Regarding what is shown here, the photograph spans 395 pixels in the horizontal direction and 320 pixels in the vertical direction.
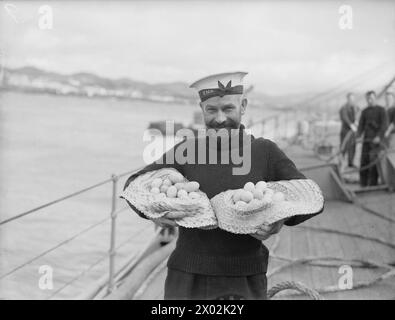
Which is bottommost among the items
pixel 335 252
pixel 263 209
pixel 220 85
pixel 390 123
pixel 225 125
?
pixel 335 252

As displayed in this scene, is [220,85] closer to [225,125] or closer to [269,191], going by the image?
[225,125]

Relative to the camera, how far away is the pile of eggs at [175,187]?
179cm

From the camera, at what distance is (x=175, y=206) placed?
1736 millimetres

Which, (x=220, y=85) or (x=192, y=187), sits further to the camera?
(x=220, y=85)

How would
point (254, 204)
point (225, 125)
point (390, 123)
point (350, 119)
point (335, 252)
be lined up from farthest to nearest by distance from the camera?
point (350, 119) < point (390, 123) < point (335, 252) < point (225, 125) < point (254, 204)

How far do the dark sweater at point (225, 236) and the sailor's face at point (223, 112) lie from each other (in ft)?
0.31

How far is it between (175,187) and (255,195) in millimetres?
269

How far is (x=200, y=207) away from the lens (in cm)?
175

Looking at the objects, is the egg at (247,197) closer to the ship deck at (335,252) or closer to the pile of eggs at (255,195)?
the pile of eggs at (255,195)

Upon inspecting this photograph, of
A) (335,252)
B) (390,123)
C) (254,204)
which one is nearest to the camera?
(254,204)

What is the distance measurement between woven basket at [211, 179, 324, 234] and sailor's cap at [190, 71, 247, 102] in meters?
0.37

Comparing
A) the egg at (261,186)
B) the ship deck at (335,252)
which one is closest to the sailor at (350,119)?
the ship deck at (335,252)


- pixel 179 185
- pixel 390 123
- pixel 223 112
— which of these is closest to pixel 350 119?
pixel 390 123
